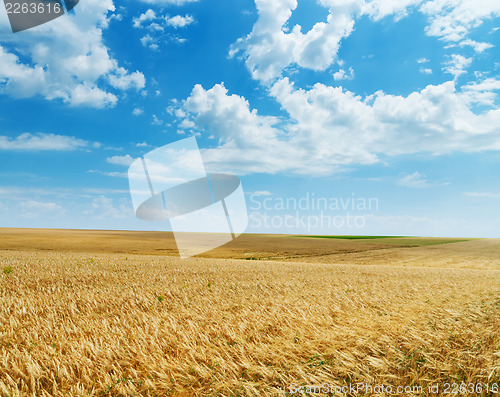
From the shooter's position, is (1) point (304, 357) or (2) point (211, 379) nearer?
(2) point (211, 379)

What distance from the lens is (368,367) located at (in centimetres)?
371

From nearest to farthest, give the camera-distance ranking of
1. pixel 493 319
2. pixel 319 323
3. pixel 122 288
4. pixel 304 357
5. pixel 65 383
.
Answer: pixel 65 383 → pixel 304 357 → pixel 493 319 → pixel 319 323 → pixel 122 288

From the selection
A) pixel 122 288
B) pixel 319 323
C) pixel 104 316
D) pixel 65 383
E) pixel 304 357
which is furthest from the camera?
pixel 122 288

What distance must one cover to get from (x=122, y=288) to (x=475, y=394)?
9417mm

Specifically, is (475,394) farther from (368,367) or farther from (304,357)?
(304,357)

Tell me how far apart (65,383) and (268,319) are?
353 centimetres

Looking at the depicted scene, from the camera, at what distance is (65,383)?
12.1 feet

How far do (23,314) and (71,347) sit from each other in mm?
3132

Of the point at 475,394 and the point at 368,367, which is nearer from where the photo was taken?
the point at 475,394

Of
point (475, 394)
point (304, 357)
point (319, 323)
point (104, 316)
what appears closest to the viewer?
point (475, 394)

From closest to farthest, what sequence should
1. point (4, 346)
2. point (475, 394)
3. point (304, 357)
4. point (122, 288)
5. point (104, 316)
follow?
point (475, 394), point (304, 357), point (4, 346), point (104, 316), point (122, 288)

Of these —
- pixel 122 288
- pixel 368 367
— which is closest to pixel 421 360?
pixel 368 367

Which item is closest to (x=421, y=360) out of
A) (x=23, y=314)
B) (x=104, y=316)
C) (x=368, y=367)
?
(x=368, y=367)

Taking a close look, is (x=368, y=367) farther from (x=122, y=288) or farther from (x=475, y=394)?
(x=122, y=288)
